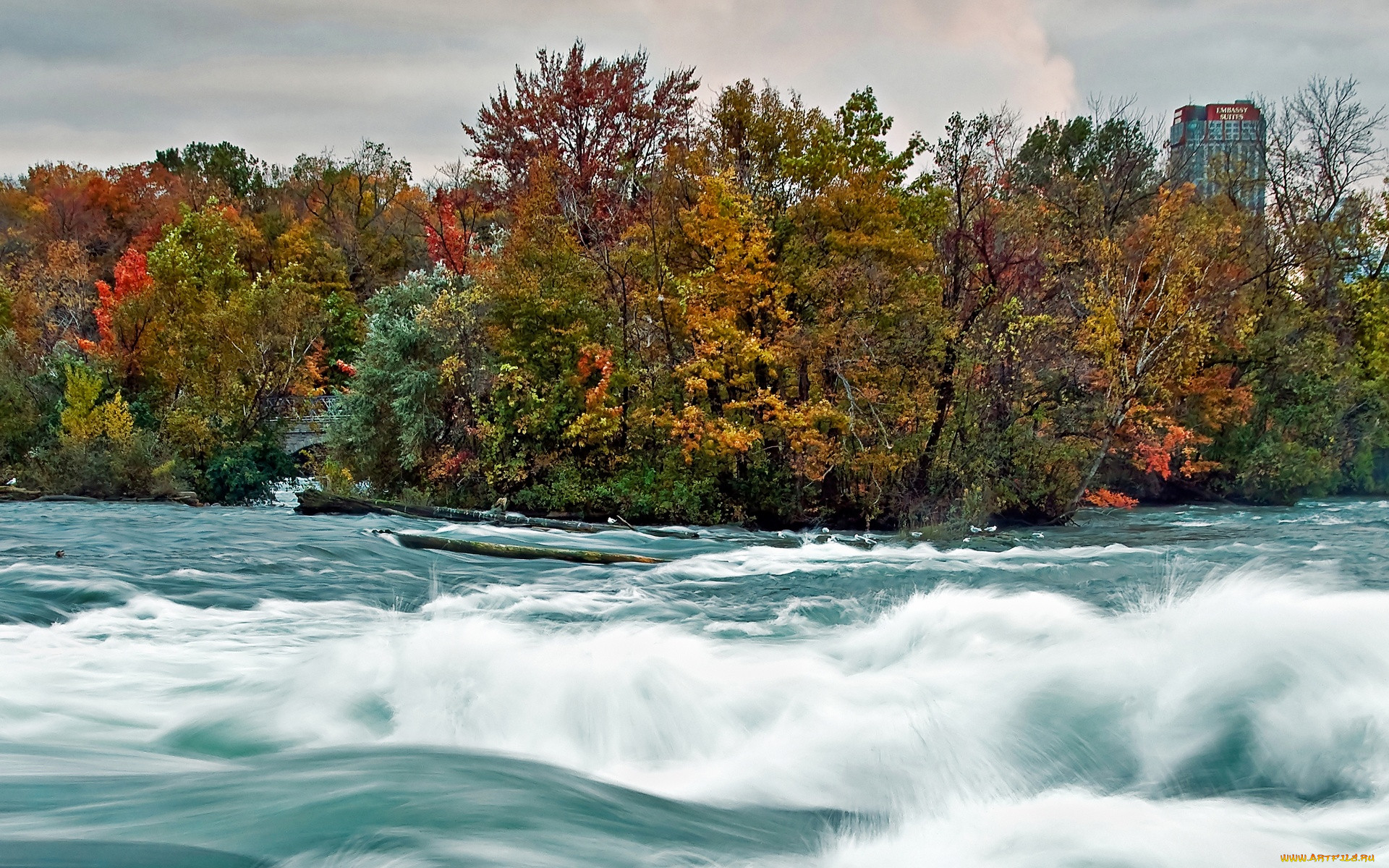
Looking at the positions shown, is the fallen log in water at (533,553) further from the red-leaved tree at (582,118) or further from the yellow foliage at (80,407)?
the red-leaved tree at (582,118)

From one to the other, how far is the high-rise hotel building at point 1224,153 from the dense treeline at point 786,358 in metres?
2.34

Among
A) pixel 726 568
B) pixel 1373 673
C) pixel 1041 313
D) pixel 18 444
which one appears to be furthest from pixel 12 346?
pixel 1373 673

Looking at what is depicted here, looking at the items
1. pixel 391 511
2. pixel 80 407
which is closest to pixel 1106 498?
pixel 391 511

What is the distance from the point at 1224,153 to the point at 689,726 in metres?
39.5

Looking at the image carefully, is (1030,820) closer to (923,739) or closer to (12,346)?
(923,739)

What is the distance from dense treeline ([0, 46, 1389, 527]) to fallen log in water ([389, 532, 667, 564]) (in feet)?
22.1

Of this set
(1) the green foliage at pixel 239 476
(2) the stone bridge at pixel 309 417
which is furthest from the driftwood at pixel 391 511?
(1) the green foliage at pixel 239 476

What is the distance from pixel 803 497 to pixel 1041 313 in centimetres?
660

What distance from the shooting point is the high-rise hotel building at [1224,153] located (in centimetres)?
3588

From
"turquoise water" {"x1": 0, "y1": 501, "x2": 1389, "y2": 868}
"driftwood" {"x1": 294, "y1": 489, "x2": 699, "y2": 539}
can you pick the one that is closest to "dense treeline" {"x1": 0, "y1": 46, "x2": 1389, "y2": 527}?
"driftwood" {"x1": 294, "y1": 489, "x2": 699, "y2": 539}

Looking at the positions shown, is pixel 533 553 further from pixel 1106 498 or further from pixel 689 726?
pixel 1106 498

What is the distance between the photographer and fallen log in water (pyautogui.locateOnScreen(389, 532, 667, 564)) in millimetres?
14344

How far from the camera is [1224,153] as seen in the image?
124 ft

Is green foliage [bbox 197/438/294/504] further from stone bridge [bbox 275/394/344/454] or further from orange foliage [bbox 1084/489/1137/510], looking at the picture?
orange foliage [bbox 1084/489/1137/510]
